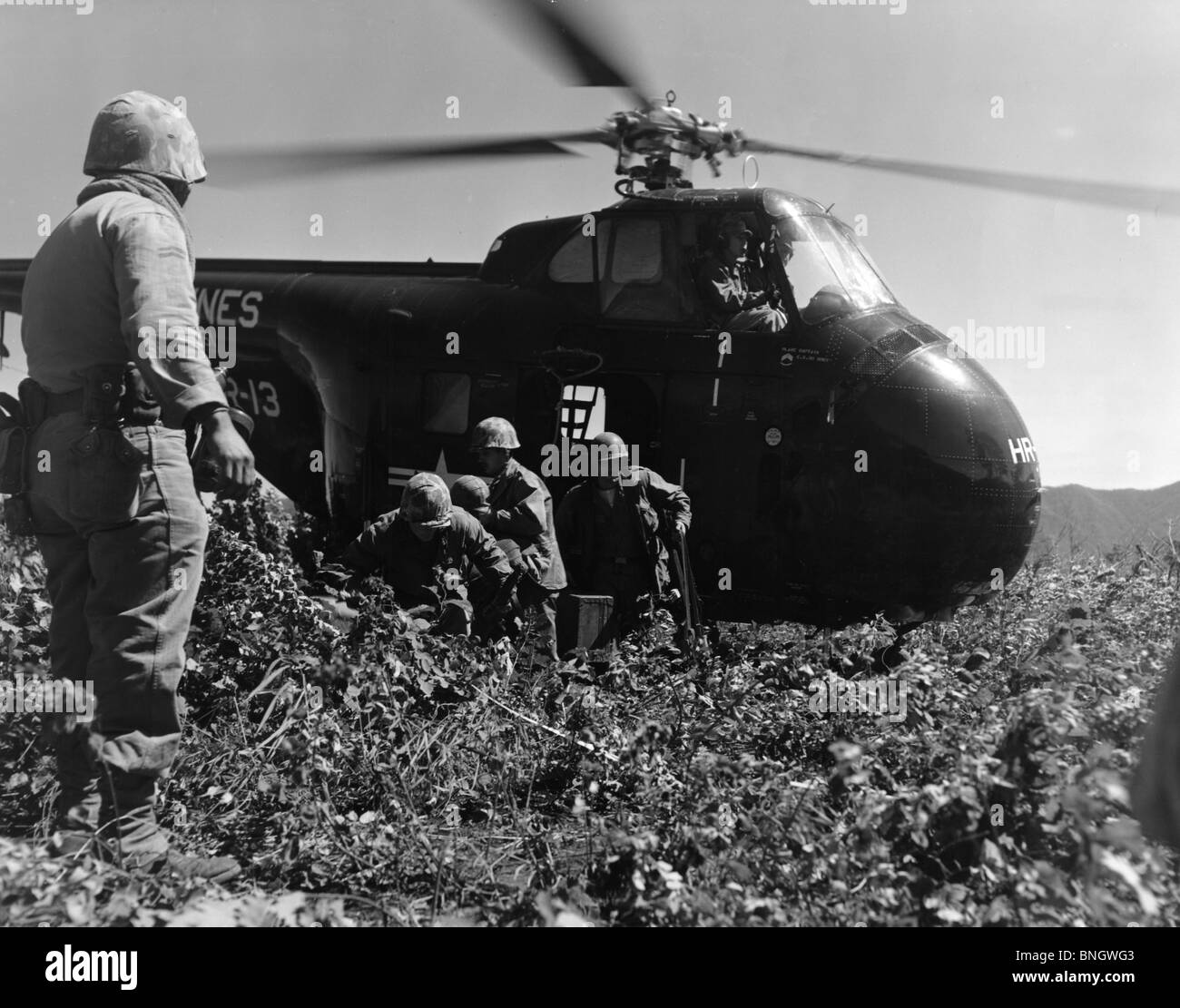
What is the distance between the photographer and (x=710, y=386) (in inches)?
250

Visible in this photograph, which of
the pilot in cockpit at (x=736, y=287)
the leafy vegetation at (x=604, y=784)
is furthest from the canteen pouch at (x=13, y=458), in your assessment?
the pilot in cockpit at (x=736, y=287)

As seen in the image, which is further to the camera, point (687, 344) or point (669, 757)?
point (687, 344)

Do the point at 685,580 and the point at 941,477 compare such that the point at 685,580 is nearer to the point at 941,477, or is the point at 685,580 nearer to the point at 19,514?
the point at 941,477

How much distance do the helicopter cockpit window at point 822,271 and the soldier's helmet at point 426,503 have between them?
2.27 meters

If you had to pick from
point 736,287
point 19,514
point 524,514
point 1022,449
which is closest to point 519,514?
point 524,514

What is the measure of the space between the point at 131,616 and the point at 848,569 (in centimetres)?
396

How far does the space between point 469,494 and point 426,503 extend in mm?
770

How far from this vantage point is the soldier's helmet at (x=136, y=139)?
3496 mm

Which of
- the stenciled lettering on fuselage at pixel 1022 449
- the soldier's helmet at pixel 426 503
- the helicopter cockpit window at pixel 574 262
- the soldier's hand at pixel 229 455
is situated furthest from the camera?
the helicopter cockpit window at pixel 574 262

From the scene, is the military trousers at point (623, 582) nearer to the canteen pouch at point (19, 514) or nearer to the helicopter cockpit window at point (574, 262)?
the helicopter cockpit window at point (574, 262)

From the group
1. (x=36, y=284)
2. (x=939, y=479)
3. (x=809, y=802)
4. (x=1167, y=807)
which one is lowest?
(x=809, y=802)

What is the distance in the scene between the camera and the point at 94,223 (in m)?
3.34
